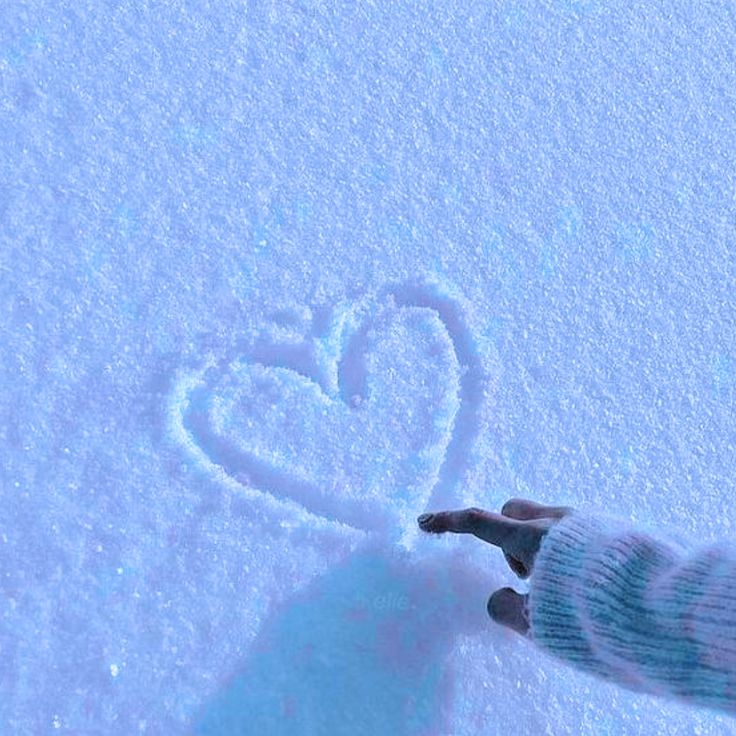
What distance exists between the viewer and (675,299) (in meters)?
1.22

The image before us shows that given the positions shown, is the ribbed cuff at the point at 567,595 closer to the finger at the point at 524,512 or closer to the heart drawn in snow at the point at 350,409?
the finger at the point at 524,512

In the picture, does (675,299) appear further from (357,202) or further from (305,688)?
(305,688)

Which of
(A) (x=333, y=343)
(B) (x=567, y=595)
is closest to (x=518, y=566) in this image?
(B) (x=567, y=595)

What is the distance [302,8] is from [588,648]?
81 cm

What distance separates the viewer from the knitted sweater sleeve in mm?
776

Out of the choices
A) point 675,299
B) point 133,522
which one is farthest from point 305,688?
point 675,299

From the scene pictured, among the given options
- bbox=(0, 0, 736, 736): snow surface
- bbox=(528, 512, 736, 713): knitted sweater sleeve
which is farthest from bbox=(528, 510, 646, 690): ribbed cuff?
bbox=(0, 0, 736, 736): snow surface

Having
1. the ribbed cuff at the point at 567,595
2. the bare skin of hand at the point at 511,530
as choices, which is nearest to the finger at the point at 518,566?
the bare skin of hand at the point at 511,530

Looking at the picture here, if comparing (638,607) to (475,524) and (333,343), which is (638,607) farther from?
(333,343)

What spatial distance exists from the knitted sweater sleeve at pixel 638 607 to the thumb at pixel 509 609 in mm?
103

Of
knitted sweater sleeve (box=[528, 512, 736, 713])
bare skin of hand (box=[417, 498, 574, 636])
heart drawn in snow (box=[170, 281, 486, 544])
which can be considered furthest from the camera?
heart drawn in snow (box=[170, 281, 486, 544])

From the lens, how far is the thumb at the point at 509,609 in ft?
3.29

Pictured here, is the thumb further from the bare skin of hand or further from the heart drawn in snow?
the heart drawn in snow

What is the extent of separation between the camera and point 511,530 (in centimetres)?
98
